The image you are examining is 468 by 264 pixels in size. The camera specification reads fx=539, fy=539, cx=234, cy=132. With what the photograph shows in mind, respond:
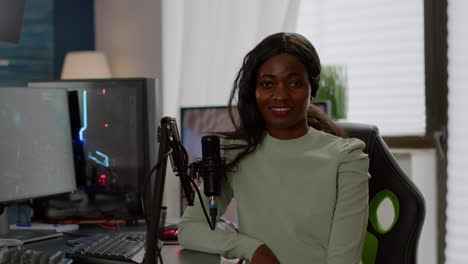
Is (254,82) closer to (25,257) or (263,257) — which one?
(263,257)

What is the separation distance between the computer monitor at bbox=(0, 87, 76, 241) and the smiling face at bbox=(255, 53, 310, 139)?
0.67 m

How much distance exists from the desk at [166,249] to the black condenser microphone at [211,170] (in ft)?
0.46

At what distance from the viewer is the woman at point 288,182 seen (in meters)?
1.22

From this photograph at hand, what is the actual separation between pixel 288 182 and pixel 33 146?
0.75 meters

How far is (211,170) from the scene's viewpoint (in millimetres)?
1101

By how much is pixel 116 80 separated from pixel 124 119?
13 cm

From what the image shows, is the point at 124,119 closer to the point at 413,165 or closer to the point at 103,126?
the point at 103,126

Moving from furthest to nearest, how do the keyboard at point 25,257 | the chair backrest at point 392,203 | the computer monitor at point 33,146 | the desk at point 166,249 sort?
the computer monitor at point 33,146 < the chair backrest at point 392,203 < the desk at point 166,249 < the keyboard at point 25,257

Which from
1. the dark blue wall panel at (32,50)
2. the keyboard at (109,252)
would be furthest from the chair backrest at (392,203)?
the dark blue wall panel at (32,50)

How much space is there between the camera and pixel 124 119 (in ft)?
5.64

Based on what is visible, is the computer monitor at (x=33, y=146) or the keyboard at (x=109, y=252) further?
the computer monitor at (x=33, y=146)

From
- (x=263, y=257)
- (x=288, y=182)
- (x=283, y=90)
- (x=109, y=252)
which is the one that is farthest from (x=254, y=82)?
(x=109, y=252)

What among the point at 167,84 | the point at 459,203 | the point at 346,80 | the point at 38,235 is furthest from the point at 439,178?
the point at 38,235

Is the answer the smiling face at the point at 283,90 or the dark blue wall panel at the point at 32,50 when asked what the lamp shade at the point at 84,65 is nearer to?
the dark blue wall panel at the point at 32,50
